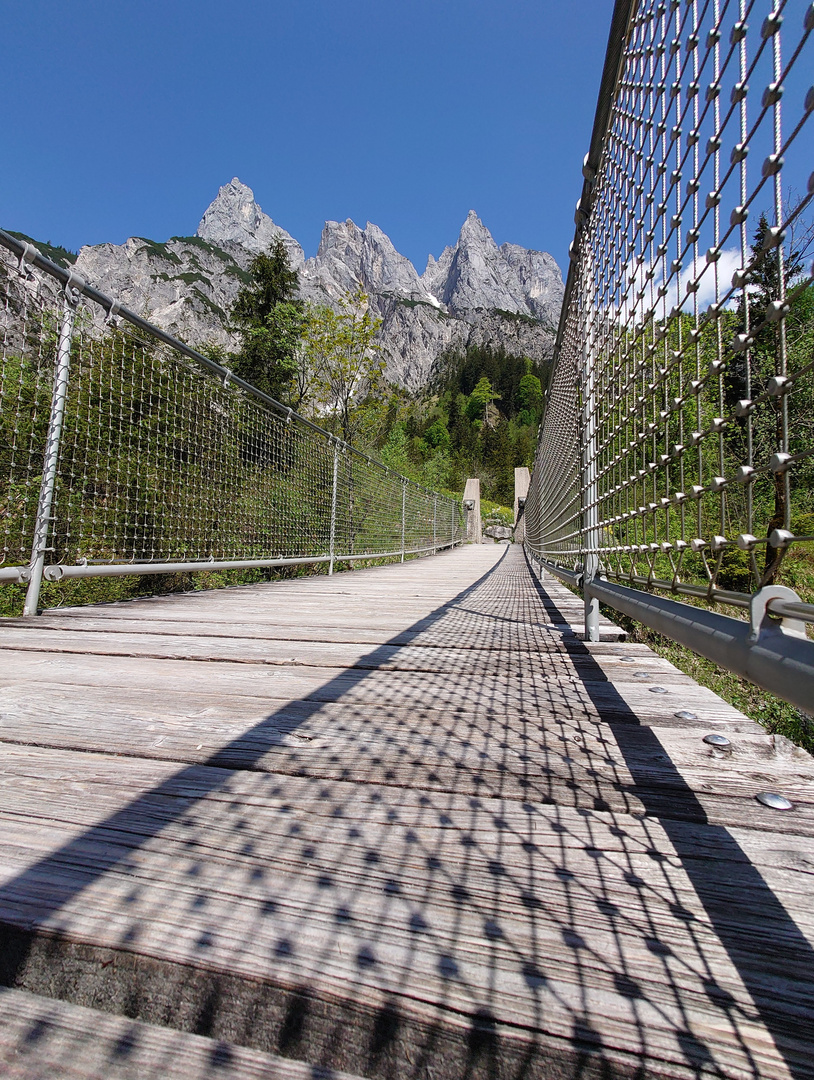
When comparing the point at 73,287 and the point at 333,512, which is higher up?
the point at 73,287

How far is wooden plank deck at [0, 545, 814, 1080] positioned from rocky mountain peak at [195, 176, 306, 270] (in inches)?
3558

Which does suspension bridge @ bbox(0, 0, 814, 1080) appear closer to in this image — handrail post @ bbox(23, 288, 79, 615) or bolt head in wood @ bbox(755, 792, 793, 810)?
bolt head in wood @ bbox(755, 792, 793, 810)

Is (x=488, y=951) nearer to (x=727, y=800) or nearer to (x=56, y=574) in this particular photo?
(x=727, y=800)

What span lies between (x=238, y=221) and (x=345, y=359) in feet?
297

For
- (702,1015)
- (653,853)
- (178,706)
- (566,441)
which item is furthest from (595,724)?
(566,441)

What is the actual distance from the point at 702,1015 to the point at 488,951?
145 mm

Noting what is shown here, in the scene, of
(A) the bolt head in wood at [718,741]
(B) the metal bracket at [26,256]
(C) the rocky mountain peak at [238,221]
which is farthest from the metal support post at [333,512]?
(C) the rocky mountain peak at [238,221]

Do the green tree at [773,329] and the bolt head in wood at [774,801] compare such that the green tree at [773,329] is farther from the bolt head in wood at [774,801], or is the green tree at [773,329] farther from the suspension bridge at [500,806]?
the bolt head in wood at [774,801]

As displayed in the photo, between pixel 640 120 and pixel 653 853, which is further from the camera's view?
pixel 640 120

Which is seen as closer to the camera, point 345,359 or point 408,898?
point 408,898

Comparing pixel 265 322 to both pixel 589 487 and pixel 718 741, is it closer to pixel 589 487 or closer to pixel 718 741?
pixel 589 487

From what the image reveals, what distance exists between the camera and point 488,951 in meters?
0.40

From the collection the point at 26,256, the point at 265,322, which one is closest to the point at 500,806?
the point at 26,256

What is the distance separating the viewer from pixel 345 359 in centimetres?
1023
